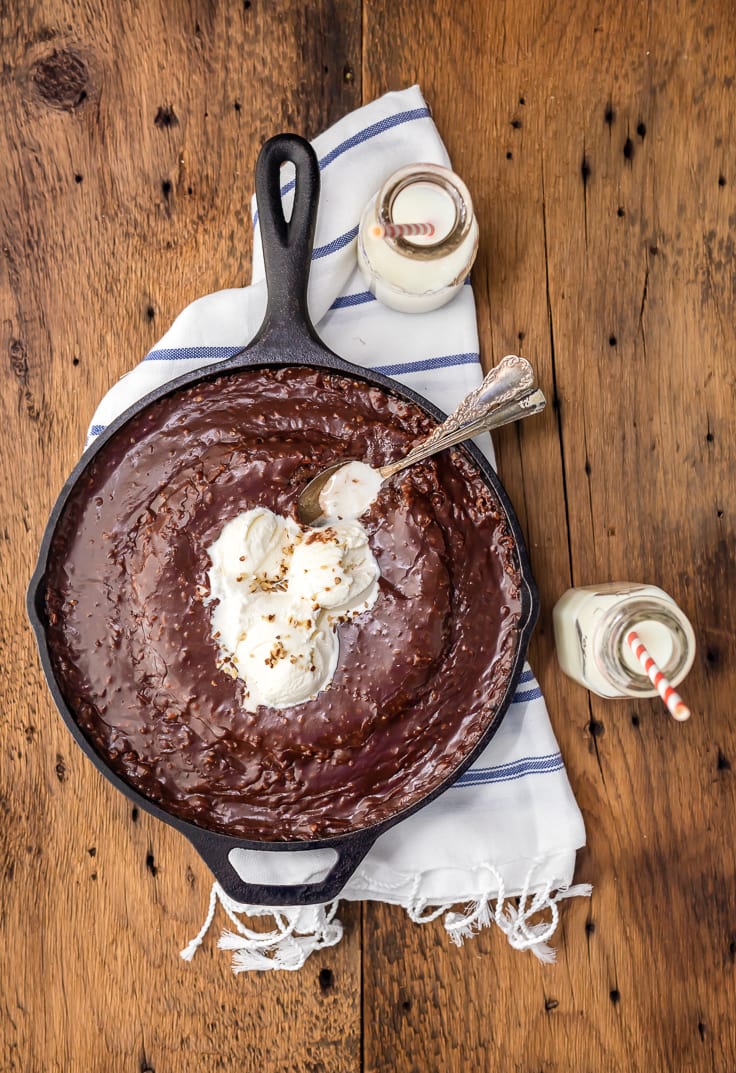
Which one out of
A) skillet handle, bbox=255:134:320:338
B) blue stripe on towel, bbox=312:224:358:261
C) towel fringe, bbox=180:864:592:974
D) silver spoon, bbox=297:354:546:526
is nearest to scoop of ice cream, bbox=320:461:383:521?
silver spoon, bbox=297:354:546:526

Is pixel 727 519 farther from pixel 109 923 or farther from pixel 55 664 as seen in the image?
pixel 109 923

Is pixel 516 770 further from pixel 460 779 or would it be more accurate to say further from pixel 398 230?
pixel 398 230

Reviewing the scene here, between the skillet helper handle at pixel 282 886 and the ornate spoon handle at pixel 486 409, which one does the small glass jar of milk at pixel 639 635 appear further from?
the skillet helper handle at pixel 282 886

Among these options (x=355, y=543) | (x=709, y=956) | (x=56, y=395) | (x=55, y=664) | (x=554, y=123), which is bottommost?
(x=709, y=956)

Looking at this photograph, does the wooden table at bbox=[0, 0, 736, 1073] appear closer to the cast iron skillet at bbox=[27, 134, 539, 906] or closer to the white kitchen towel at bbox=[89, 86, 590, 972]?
the white kitchen towel at bbox=[89, 86, 590, 972]

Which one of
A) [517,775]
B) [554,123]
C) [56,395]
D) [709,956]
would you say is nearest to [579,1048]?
[709,956]

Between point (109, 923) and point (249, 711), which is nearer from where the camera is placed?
point (249, 711)
